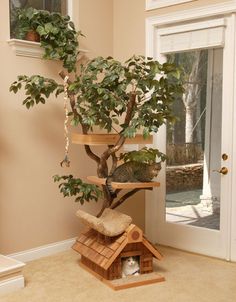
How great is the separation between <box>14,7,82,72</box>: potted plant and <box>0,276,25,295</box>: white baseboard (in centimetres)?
180

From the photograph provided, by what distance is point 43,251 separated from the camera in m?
3.70

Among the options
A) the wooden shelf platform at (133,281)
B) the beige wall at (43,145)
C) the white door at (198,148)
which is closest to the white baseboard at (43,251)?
the beige wall at (43,145)

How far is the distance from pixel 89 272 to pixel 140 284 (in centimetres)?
47

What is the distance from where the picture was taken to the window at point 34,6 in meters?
3.54

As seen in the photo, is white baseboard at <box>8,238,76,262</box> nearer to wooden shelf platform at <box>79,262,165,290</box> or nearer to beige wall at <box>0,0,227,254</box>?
beige wall at <box>0,0,227,254</box>

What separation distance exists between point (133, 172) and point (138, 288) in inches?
35.3

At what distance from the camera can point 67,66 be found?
3.58 metres

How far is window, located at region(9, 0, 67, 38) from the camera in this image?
3542mm

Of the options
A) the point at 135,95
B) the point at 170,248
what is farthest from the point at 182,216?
the point at 135,95

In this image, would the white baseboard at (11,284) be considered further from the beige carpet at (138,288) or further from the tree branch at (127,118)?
the tree branch at (127,118)

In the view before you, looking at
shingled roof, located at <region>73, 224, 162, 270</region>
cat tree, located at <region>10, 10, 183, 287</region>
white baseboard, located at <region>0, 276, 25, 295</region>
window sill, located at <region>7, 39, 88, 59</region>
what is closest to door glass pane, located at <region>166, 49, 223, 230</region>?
cat tree, located at <region>10, 10, 183, 287</region>

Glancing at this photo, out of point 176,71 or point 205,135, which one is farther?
point 205,135

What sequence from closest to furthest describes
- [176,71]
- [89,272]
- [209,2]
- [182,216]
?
[176,71] < [89,272] < [209,2] < [182,216]

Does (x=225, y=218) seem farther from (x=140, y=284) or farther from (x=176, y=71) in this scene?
(x=176, y=71)
